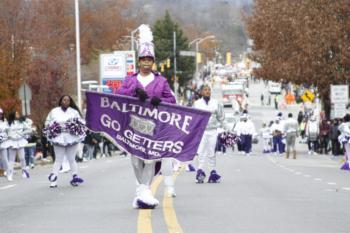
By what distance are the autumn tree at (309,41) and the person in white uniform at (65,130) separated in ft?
88.2

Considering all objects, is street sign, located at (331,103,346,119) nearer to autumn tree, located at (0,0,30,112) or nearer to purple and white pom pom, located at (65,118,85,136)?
autumn tree, located at (0,0,30,112)

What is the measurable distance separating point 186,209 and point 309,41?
34.1 meters

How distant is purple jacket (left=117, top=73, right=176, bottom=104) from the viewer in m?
14.3

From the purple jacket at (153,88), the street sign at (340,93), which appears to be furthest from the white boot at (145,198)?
the street sign at (340,93)

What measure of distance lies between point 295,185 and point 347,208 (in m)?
6.08

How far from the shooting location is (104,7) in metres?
120

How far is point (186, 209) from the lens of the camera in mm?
14273

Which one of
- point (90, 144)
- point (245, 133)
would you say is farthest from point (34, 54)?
point (245, 133)

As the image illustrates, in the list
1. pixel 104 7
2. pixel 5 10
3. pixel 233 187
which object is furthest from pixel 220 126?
pixel 104 7

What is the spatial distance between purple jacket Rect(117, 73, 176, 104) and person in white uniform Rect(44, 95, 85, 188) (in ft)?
20.0

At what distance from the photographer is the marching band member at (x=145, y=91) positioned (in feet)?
45.9

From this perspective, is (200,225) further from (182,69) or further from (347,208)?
(182,69)

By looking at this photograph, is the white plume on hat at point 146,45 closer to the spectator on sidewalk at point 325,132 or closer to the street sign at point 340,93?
the street sign at point 340,93

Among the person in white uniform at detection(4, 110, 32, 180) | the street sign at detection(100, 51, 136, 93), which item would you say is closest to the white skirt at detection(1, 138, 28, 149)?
Result: the person in white uniform at detection(4, 110, 32, 180)
